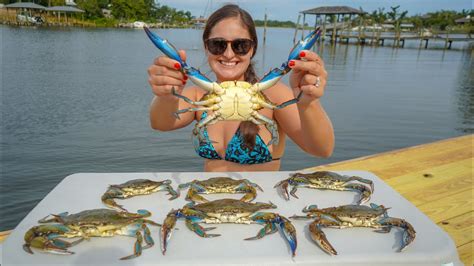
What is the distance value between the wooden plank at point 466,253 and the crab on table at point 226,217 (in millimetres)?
1865

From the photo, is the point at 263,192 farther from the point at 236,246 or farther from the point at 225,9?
the point at 225,9

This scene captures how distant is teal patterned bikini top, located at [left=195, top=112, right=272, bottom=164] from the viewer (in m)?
3.48

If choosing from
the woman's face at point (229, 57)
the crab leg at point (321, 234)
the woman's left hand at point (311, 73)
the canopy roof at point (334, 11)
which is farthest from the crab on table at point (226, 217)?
the canopy roof at point (334, 11)

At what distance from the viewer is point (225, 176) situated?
120 inches

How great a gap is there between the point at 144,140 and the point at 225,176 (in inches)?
340

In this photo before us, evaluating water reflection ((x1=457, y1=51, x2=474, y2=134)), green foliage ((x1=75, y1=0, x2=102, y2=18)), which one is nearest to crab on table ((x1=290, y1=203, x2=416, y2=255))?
water reflection ((x1=457, y1=51, x2=474, y2=134))

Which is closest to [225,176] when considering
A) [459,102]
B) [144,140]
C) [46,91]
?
[144,140]

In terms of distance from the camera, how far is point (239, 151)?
138 inches

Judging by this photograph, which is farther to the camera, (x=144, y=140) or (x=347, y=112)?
(x=347, y=112)

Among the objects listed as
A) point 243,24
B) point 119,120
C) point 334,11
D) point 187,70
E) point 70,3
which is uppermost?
point 70,3

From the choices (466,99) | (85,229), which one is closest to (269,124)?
(85,229)

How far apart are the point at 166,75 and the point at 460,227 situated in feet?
10.3

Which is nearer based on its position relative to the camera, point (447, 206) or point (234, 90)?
point (234, 90)

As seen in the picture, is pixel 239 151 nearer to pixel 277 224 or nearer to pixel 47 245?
pixel 277 224
